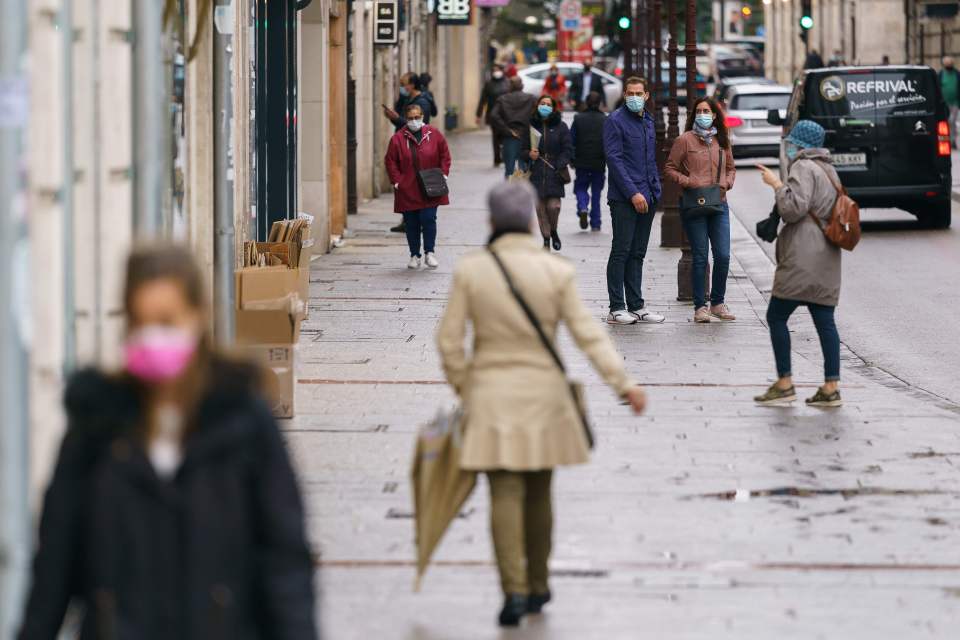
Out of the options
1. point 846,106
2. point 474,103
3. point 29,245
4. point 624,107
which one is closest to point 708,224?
point 624,107

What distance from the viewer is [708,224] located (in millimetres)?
15016

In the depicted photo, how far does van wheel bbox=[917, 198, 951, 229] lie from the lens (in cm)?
2338

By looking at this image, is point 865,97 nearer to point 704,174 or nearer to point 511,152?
point 511,152

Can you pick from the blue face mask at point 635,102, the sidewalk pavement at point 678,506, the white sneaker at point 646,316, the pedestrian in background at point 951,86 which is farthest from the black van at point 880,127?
the pedestrian in background at point 951,86

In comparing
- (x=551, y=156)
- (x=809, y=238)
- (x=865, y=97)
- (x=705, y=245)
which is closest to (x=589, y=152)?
(x=551, y=156)

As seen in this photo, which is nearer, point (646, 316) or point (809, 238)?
point (809, 238)

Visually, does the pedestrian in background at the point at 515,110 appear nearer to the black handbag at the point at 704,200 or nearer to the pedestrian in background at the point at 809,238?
the black handbag at the point at 704,200

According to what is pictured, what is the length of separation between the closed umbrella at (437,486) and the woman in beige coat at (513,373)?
0.12m

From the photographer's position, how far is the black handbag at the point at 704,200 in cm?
1460

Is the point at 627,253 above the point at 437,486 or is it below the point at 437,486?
above

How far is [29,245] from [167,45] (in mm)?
4035

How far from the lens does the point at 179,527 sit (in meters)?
3.76

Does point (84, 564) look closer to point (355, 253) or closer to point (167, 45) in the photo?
point (167, 45)

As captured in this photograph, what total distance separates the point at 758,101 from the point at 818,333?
25841mm
